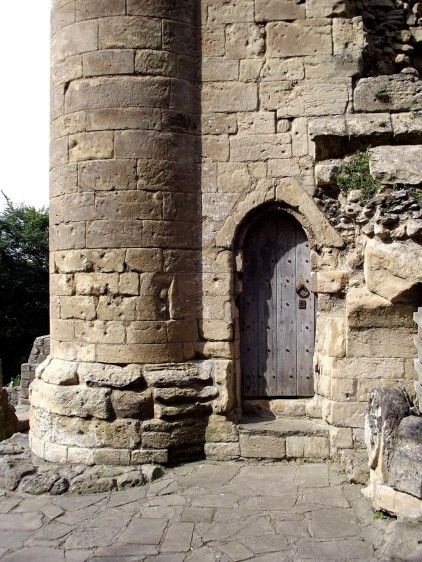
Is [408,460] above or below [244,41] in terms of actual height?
below

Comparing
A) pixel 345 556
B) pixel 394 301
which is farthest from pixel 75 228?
pixel 345 556

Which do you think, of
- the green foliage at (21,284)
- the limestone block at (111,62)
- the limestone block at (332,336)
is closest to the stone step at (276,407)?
the limestone block at (332,336)

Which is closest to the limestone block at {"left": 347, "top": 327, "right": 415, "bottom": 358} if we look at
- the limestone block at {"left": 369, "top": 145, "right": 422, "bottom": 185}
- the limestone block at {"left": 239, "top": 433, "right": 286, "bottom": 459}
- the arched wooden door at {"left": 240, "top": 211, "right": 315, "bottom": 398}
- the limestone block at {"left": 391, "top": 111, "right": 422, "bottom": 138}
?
the arched wooden door at {"left": 240, "top": 211, "right": 315, "bottom": 398}

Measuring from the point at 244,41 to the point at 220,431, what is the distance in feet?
12.8

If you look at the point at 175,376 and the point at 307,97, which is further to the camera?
the point at 307,97

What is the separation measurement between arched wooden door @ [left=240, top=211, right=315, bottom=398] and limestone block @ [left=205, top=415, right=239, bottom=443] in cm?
51

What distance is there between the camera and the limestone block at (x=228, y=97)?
5961 mm

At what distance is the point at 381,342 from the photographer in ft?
17.7

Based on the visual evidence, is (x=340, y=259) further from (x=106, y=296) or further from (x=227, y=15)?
(x=227, y=15)

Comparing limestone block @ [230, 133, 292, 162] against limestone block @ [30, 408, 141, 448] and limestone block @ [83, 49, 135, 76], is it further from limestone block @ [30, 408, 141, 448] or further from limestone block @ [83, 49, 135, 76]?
limestone block @ [30, 408, 141, 448]

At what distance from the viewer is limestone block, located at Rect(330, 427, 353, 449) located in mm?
5457

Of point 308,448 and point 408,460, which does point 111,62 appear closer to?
point 308,448

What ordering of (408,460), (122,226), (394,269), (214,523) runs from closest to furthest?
(408,460), (214,523), (394,269), (122,226)

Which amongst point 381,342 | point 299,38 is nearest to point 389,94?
Answer: point 299,38
